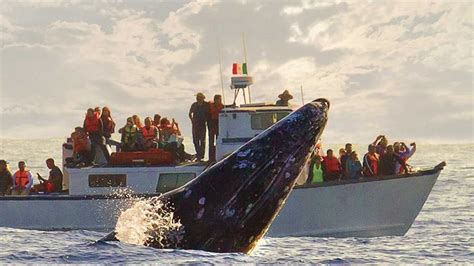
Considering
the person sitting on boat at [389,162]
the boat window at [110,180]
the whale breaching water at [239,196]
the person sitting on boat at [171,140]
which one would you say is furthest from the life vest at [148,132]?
the whale breaching water at [239,196]

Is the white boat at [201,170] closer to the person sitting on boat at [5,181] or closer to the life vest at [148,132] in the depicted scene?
the person sitting on boat at [5,181]

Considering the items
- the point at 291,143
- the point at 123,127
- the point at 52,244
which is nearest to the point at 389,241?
the point at 123,127

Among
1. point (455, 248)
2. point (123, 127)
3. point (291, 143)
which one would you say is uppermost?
point (123, 127)

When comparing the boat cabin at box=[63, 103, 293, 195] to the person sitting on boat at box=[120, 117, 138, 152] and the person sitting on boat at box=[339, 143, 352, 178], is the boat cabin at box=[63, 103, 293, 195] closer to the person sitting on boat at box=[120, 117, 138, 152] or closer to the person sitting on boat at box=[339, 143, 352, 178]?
the person sitting on boat at box=[120, 117, 138, 152]

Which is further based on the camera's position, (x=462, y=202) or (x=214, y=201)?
(x=462, y=202)

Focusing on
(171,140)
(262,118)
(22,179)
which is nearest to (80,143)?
(22,179)

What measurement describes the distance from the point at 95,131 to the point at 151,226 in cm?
1802

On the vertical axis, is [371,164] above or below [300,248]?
above

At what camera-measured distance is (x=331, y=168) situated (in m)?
30.6

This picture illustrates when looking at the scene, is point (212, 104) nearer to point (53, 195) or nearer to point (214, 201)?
point (53, 195)

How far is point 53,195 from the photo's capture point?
102 feet

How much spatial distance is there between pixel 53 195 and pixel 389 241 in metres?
11.2

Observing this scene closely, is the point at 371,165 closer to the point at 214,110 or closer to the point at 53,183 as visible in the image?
the point at 214,110

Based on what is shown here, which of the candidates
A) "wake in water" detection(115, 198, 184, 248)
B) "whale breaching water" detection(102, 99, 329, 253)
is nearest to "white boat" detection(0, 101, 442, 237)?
"wake in water" detection(115, 198, 184, 248)
